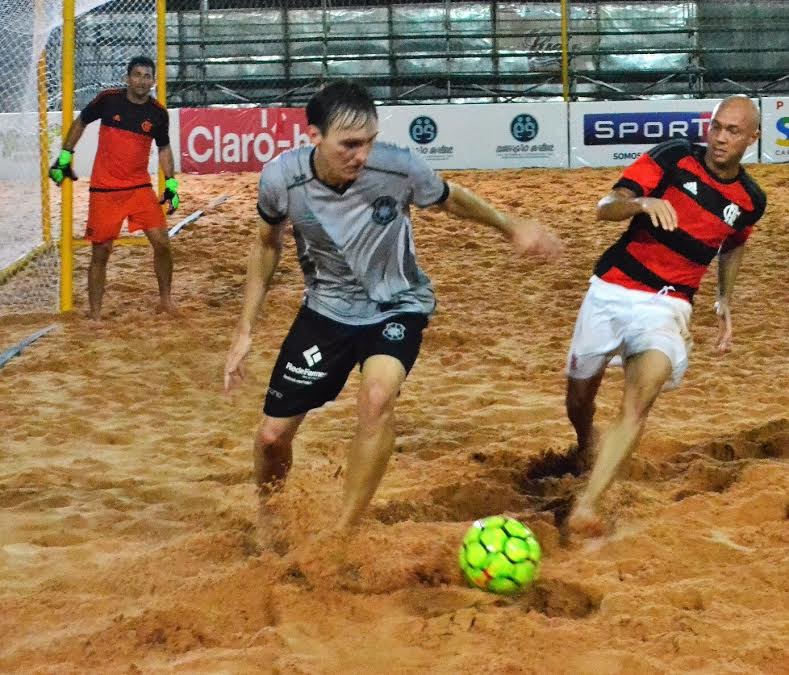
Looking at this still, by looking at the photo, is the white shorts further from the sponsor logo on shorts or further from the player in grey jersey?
the sponsor logo on shorts

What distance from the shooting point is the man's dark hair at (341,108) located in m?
4.10

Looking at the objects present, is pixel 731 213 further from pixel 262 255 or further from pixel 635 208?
pixel 262 255

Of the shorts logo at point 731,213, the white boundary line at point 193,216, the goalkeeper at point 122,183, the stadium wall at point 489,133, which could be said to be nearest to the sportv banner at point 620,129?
the stadium wall at point 489,133

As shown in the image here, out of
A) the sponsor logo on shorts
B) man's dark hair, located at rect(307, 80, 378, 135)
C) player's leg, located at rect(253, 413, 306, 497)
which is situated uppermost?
man's dark hair, located at rect(307, 80, 378, 135)

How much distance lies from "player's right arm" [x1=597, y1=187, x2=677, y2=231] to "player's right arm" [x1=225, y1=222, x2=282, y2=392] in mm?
1372

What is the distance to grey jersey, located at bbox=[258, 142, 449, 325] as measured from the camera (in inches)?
170

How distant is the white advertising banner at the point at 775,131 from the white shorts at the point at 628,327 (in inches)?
592

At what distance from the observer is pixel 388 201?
4.41m

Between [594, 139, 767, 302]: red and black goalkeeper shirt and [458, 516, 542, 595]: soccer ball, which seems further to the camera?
[594, 139, 767, 302]: red and black goalkeeper shirt

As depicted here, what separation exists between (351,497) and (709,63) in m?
19.3

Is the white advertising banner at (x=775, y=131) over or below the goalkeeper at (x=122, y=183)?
over

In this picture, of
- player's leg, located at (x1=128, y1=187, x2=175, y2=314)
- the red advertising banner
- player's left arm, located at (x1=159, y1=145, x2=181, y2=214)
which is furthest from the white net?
the red advertising banner

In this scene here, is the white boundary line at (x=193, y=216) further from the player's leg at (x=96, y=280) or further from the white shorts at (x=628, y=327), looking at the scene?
the white shorts at (x=628, y=327)

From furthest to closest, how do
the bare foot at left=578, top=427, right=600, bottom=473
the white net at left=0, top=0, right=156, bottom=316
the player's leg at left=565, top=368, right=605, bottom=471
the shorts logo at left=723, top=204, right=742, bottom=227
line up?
1. the white net at left=0, top=0, right=156, bottom=316
2. the bare foot at left=578, top=427, right=600, bottom=473
3. the player's leg at left=565, top=368, right=605, bottom=471
4. the shorts logo at left=723, top=204, right=742, bottom=227
